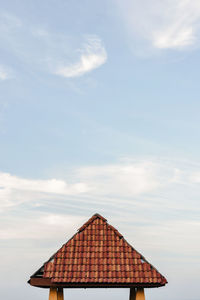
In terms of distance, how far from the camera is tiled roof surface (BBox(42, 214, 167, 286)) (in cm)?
1566

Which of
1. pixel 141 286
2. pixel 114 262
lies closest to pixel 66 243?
pixel 114 262

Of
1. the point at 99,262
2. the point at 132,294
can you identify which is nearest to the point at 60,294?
the point at 99,262

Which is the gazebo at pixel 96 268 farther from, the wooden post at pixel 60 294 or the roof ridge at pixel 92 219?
the roof ridge at pixel 92 219

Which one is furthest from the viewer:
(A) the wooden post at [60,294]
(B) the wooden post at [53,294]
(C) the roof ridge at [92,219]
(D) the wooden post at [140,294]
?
(C) the roof ridge at [92,219]

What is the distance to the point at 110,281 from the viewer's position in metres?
15.5

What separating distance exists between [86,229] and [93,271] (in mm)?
2098

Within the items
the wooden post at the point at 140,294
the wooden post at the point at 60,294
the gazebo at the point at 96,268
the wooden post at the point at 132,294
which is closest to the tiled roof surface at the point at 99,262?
the gazebo at the point at 96,268

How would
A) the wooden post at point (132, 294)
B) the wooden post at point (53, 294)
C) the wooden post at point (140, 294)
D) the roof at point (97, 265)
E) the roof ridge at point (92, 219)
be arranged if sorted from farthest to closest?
1. the roof ridge at point (92, 219)
2. the wooden post at point (132, 294)
3. the wooden post at point (140, 294)
4. the wooden post at point (53, 294)
5. the roof at point (97, 265)

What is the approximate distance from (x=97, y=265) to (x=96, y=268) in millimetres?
140

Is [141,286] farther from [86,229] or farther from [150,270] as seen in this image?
[86,229]

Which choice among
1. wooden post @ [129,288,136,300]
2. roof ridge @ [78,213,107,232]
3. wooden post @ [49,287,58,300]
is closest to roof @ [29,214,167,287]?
roof ridge @ [78,213,107,232]

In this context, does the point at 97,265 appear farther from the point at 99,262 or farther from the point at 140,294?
the point at 140,294

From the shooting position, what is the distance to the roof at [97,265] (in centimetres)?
1564

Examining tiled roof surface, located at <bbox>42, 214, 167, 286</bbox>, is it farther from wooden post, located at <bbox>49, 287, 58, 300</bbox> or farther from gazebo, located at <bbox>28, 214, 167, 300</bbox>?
wooden post, located at <bbox>49, 287, 58, 300</bbox>
